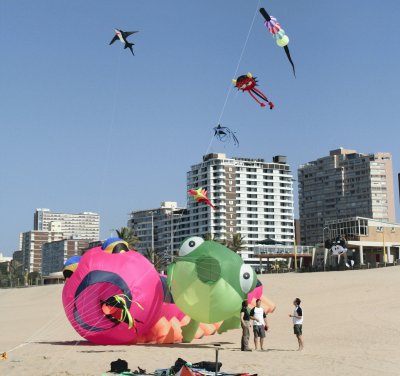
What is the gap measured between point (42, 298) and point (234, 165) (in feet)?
313

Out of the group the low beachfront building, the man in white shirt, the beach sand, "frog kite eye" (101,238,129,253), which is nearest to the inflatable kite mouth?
the beach sand

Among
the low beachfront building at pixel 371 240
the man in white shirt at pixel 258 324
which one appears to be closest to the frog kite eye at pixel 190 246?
the man in white shirt at pixel 258 324

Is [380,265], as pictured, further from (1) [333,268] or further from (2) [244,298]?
(2) [244,298]

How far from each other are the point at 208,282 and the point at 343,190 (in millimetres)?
165089

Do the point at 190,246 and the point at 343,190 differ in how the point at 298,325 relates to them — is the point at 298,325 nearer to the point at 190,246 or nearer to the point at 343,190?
the point at 190,246

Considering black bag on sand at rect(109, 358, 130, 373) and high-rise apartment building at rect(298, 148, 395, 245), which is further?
high-rise apartment building at rect(298, 148, 395, 245)

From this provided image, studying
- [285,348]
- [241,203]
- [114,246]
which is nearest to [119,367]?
[285,348]

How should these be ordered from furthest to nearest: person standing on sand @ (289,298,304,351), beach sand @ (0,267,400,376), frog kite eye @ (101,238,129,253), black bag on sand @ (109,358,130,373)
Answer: frog kite eye @ (101,238,129,253) → person standing on sand @ (289,298,304,351) → beach sand @ (0,267,400,376) → black bag on sand @ (109,358,130,373)

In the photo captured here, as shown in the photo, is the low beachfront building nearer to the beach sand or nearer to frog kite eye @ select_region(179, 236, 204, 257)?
the beach sand

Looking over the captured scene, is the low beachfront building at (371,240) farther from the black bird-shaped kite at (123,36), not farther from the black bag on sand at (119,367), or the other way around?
the black bag on sand at (119,367)

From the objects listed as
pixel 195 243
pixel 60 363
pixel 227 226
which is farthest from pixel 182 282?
pixel 227 226

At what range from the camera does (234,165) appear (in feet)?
481

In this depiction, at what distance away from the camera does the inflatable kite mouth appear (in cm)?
1752

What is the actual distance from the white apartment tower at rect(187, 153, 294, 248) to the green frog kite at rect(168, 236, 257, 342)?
121930 millimetres
